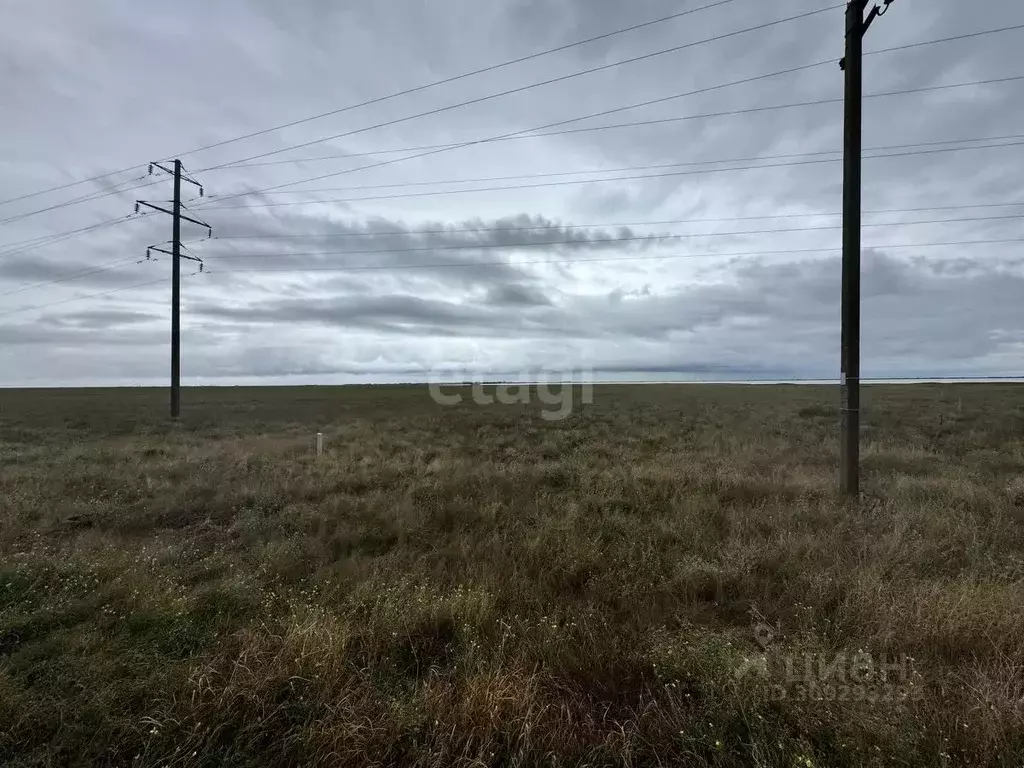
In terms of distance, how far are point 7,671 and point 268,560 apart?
2.54m

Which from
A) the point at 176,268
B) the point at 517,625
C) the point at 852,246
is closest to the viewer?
the point at 517,625

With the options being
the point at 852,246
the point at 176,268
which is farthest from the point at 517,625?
the point at 176,268

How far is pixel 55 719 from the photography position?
2926 mm

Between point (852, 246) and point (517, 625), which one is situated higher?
point (852, 246)

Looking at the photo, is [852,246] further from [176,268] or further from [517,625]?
[176,268]

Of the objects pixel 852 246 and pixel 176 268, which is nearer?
pixel 852 246

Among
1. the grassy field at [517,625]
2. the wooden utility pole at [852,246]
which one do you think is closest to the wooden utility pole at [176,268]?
the grassy field at [517,625]

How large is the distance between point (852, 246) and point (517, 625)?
7694 mm

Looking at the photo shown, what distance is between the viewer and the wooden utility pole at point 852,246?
7586mm

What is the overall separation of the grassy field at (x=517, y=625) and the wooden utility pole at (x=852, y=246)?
1115 mm

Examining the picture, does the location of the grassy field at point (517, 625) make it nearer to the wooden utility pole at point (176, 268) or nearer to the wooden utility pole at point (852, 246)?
the wooden utility pole at point (852, 246)

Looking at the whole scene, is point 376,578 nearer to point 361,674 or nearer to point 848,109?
point 361,674

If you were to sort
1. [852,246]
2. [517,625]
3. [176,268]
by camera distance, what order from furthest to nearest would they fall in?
[176,268] < [852,246] < [517,625]

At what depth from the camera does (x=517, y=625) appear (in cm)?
411
